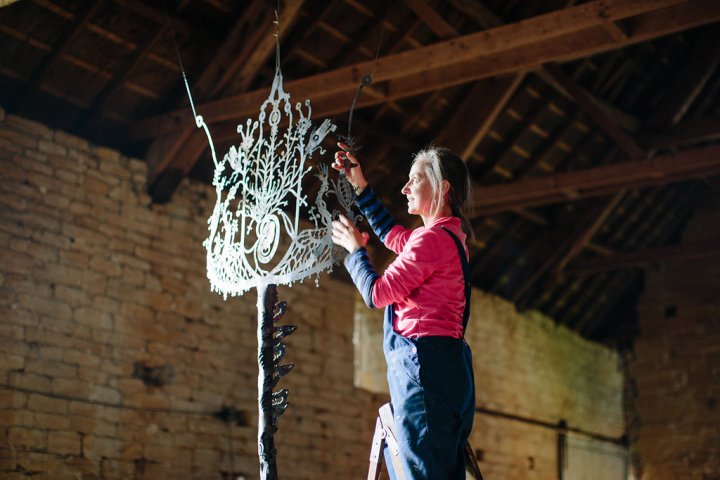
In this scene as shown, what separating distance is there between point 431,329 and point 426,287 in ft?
0.42

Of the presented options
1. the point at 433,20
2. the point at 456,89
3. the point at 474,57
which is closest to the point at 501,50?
the point at 474,57

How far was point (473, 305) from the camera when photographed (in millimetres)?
10352

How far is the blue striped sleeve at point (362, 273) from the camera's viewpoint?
2735 millimetres

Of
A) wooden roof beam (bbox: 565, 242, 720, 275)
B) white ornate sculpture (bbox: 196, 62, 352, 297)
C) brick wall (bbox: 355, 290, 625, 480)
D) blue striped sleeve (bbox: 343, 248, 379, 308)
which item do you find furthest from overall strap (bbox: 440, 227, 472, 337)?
wooden roof beam (bbox: 565, 242, 720, 275)

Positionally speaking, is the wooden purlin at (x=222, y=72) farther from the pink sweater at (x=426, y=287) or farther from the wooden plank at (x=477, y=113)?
the pink sweater at (x=426, y=287)

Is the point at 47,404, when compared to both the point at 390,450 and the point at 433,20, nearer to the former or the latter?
the point at 433,20

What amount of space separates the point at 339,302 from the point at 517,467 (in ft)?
11.2

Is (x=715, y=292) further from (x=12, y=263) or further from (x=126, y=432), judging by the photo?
(x=12, y=263)

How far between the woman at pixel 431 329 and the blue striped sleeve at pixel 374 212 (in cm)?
27

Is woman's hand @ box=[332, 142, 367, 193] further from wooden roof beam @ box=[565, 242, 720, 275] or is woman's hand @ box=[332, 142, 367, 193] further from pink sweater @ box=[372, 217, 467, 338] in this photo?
wooden roof beam @ box=[565, 242, 720, 275]

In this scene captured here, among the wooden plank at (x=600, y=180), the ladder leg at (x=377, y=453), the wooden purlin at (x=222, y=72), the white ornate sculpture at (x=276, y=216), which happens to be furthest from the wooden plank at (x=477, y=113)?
the ladder leg at (x=377, y=453)

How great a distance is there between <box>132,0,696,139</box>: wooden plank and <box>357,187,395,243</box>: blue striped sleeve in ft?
9.92

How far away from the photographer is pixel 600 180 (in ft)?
28.0

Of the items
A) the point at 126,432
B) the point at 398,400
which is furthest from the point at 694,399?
the point at 398,400
